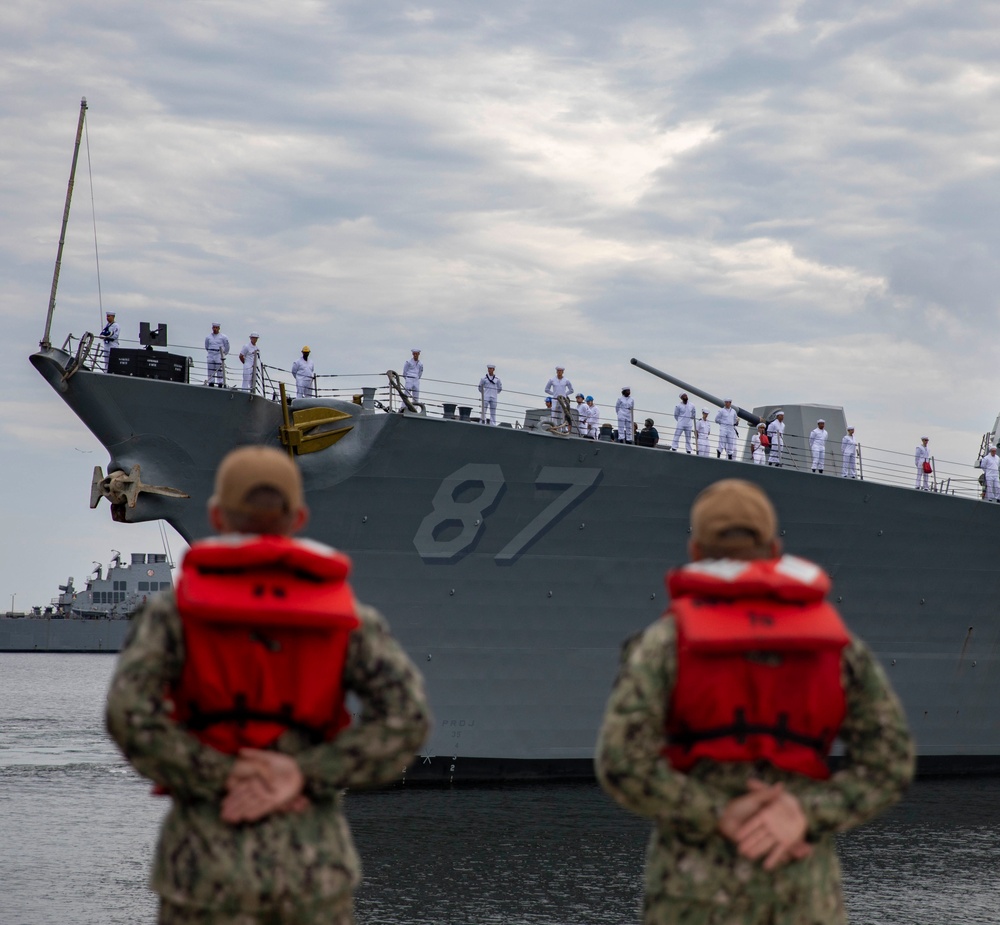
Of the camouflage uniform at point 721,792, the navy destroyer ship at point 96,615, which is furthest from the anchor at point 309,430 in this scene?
the navy destroyer ship at point 96,615

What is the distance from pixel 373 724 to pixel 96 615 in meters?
100

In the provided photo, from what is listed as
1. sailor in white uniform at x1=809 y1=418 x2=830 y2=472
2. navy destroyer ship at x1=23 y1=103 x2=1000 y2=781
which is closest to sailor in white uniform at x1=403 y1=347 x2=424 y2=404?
navy destroyer ship at x1=23 y1=103 x2=1000 y2=781

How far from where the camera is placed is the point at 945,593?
69.4ft

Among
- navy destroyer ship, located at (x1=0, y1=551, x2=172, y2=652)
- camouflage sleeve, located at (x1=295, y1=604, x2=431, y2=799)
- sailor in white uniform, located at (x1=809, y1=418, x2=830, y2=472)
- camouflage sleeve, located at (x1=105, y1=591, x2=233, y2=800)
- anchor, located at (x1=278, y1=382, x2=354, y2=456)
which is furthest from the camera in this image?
navy destroyer ship, located at (x1=0, y1=551, x2=172, y2=652)

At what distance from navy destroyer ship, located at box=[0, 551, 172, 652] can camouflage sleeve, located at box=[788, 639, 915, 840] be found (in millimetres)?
95557

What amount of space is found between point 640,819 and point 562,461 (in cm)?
526

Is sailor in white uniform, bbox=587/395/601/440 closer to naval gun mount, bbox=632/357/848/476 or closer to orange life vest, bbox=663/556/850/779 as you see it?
naval gun mount, bbox=632/357/848/476

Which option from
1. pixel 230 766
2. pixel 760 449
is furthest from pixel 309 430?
pixel 230 766

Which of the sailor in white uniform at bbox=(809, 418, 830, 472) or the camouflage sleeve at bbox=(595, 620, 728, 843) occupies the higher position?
the sailor in white uniform at bbox=(809, 418, 830, 472)

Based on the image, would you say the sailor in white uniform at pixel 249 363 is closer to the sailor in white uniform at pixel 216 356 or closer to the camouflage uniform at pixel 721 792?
the sailor in white uniform at pixel 216 356

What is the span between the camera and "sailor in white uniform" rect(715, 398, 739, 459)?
68.7 ft

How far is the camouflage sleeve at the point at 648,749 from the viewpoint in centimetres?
288

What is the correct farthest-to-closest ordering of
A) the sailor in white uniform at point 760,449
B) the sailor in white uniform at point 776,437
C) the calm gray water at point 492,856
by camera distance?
1. the sailor in white uniform at point 776,437
2. the sailor in white uniform at point 760,449
3. the calm gray water at point 492,856

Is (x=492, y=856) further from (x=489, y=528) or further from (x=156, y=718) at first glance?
(x=156, y=718)
